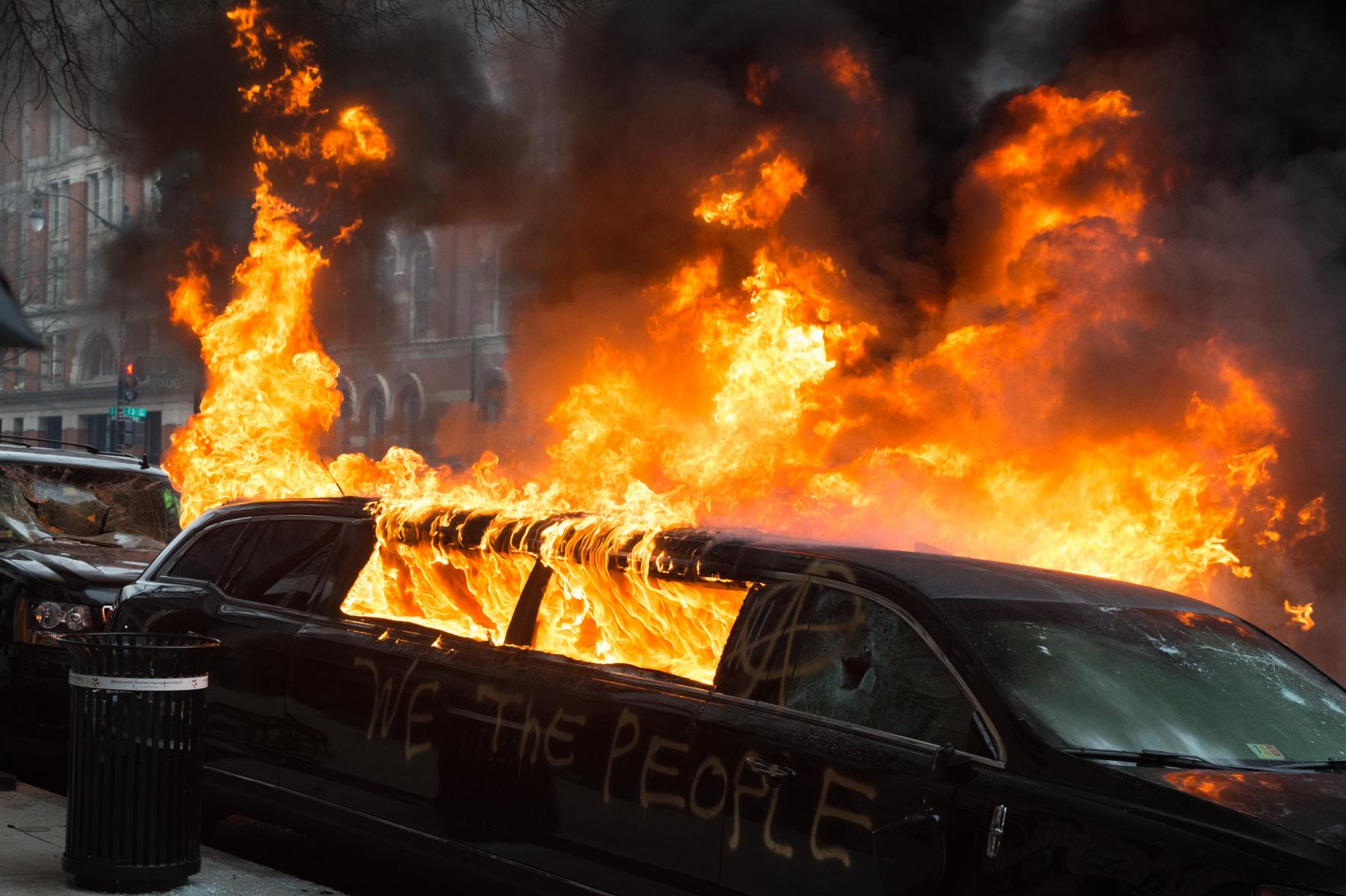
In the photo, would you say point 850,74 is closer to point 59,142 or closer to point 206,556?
point 206,556

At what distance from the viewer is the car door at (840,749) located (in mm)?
→ 3748

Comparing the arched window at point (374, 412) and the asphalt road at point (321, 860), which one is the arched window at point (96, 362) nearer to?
the arched window at point (374, 412)

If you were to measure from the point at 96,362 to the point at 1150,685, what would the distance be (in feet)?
153

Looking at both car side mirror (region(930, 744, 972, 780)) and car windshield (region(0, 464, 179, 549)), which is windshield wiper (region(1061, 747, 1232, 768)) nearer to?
car side mirror (region(930, 744, 972, 780))

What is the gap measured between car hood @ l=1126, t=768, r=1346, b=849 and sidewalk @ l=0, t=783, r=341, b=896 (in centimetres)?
285

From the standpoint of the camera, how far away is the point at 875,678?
161 inches

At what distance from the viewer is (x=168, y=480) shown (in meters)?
9.59

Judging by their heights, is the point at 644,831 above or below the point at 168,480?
below

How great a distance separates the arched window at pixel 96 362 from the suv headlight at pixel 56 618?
4054cm

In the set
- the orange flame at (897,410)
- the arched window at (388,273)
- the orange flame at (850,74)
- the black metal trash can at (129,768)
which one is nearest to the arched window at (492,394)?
the arched window at (388,273)

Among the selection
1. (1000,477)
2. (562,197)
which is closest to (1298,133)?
(1000,477)

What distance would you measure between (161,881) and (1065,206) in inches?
269

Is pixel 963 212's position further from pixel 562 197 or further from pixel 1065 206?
pixel 562 197

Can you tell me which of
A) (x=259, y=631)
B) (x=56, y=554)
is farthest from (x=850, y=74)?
(x=259, y=631)
